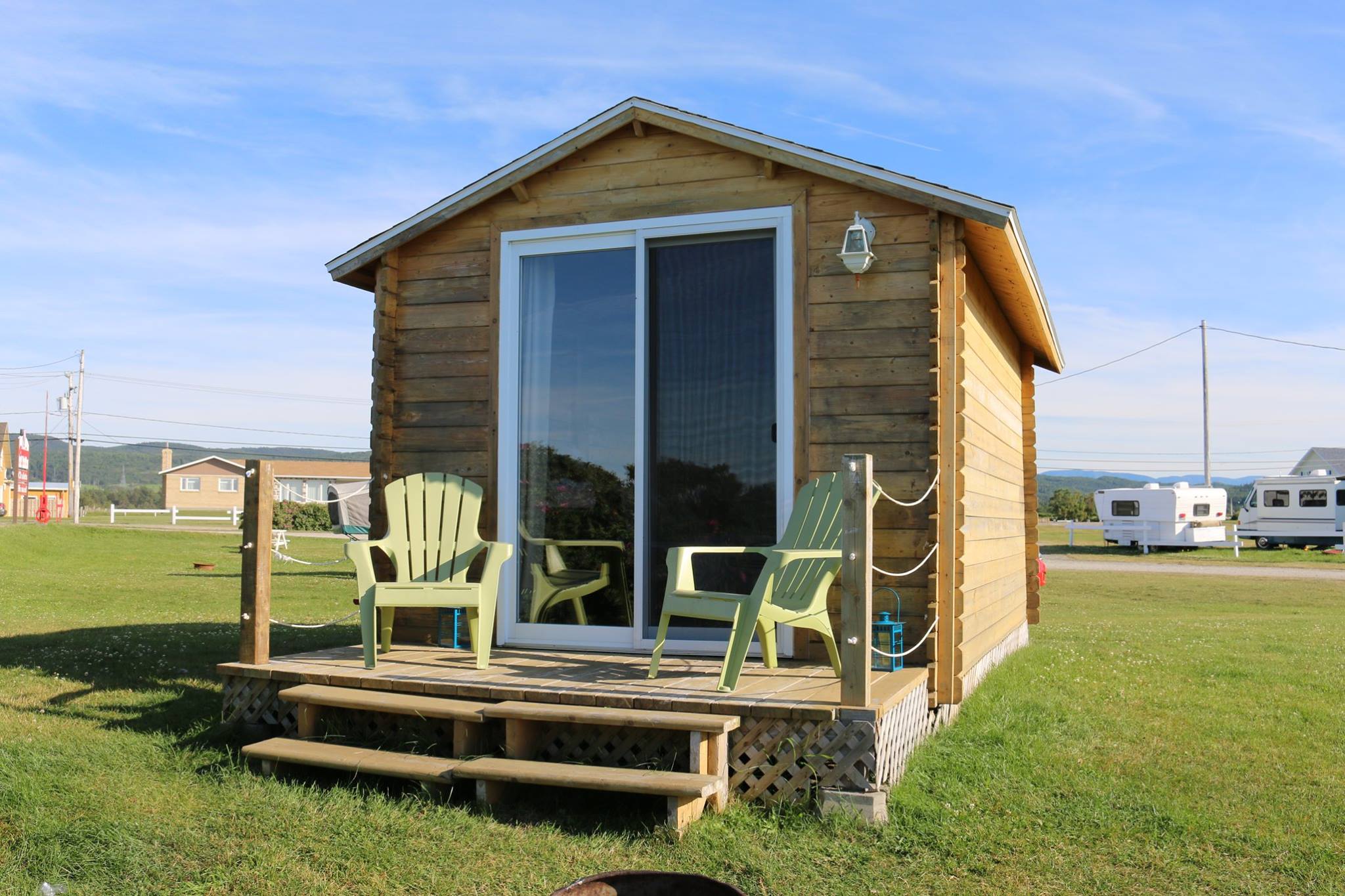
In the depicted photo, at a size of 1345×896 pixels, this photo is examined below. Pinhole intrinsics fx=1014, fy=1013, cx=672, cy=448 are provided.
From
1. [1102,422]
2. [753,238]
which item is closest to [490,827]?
[753,238]

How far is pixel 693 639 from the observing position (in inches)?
192

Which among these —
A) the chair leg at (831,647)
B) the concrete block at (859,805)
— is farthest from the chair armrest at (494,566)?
the concrete block at (859,805)

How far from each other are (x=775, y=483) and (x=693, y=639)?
850mm

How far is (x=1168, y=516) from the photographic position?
75.3 feet

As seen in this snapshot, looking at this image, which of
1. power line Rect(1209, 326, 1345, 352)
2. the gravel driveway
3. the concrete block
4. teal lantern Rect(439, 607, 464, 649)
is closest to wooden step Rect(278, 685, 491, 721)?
teal lantern Rect(439, 607, 464, 649)

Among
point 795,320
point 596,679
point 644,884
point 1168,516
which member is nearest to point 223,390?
point 1168,516

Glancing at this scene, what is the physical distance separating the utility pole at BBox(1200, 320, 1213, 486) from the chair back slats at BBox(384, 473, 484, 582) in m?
28.8

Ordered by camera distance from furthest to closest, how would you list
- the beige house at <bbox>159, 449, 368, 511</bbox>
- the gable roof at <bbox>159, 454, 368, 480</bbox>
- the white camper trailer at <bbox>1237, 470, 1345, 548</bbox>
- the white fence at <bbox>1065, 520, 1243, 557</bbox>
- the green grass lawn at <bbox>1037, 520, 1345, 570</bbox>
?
the beige house at <bbox>159, 449, 368, 511</bbox> → the gable roof at <bbox>159, 454, 368, 480</bbox> → the white fence at <bbox>1065, 520, 1243, 557</bbox> → the white camper trailer at <bbox>1237, 470, 1345, 548</bbox> → the green grass lawn at <bbox>1037, 520, 1345, 570</bbox>

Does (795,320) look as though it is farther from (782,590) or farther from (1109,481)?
(1109,481)

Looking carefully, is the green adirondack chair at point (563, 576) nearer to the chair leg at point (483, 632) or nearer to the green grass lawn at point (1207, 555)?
the chair leg at point (483, 632)

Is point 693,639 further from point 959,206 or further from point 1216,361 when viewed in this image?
point 1216,361

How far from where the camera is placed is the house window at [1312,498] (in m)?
22.6

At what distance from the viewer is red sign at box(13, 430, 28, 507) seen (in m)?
25.0

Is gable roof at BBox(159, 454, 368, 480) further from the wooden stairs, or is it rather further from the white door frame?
the wooden stairs
